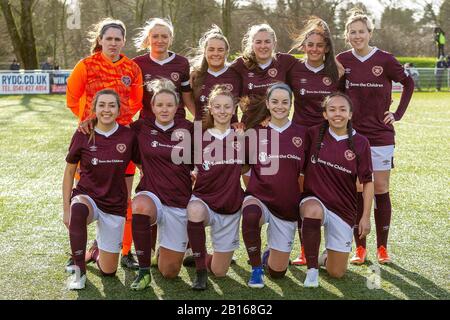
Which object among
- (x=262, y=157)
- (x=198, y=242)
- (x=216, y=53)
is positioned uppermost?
(x=216, y=53)

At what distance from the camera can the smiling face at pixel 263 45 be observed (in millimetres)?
4602

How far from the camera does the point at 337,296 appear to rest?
3.86 m

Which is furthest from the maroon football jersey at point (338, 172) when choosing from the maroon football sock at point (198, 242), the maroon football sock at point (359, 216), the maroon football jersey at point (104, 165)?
the maroon football jersey at point (104, 165)

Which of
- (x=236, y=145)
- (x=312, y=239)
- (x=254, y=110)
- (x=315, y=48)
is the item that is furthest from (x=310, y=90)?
(x=312, y=239)

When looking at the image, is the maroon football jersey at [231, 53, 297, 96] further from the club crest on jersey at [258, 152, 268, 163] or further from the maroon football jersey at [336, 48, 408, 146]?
the club crest on jersey at [258, 152, 268, 163]

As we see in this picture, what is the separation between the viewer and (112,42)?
4598 mm

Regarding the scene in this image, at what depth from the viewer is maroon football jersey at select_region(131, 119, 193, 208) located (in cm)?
421

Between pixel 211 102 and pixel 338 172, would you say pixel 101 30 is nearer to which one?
pixel 211 102

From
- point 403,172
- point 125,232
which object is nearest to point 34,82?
point 403,172

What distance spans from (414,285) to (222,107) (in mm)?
1697

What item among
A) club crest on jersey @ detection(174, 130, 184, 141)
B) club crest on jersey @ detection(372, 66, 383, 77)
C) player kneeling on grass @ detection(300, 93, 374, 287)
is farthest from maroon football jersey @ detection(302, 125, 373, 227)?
club crest on jersey @ detection(174, 130, 184, 141)

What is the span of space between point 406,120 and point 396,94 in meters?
7.90

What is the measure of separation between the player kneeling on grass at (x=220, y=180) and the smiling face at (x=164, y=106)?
252 millimetres
